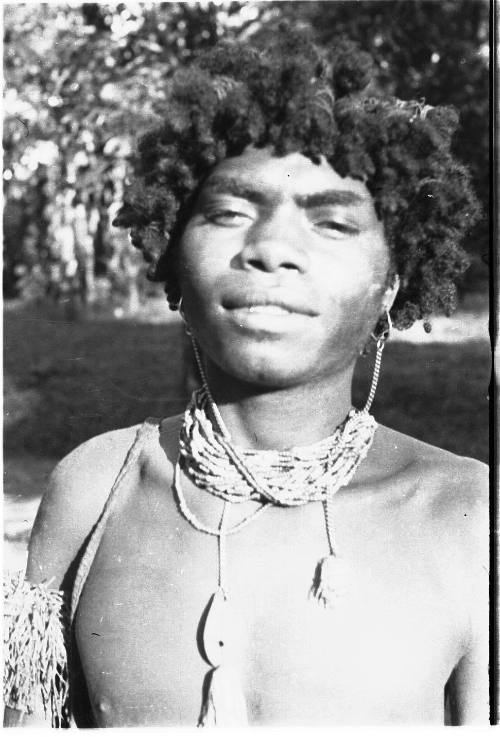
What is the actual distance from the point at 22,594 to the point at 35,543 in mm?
118

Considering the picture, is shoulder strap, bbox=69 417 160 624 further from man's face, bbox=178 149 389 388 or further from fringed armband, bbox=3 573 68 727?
man's face, bbox=178 149 389 388

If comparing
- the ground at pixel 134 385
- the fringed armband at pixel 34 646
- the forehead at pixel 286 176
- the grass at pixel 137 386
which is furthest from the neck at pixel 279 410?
the grass at pixel 137 386

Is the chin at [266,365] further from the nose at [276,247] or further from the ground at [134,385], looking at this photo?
the ground at [134,385]

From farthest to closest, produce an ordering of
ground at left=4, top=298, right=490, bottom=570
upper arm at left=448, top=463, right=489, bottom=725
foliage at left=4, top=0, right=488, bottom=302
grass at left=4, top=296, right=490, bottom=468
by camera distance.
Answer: grass at left=4, top=296, right=490, bottom=468 < ground at left=4, top=298, right=490, bottom=570 < foliage at left=4, top=0, right=488, bottom=302 < upper arm at left=448, top=463, right=489, bottom=725

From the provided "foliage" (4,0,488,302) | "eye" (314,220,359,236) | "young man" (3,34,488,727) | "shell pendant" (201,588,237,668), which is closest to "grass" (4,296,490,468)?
"foliage" (4,0,488,302)

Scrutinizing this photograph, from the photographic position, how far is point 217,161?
1.93m

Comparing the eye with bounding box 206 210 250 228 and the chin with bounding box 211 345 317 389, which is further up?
the eye with bounding box 206 210 250 228

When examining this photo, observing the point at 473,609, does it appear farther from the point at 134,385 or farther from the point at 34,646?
the point at 134,385

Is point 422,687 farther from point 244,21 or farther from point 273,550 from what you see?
point 244,21

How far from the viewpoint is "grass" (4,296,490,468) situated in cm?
644

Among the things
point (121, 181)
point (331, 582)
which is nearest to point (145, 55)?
point (121, 181)

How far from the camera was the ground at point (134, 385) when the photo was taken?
6094 millimetres

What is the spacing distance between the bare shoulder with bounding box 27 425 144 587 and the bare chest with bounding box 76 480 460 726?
0.15m

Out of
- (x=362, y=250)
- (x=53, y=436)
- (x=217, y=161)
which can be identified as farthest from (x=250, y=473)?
(x=53, y=436)
